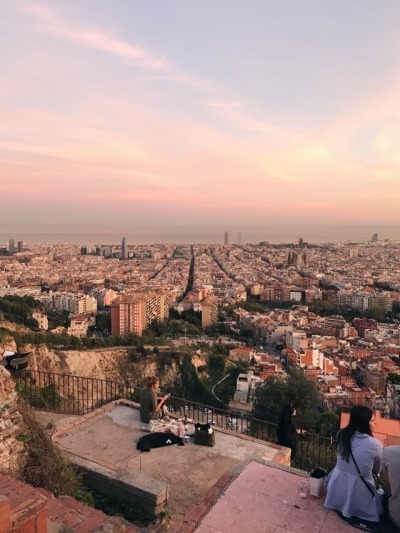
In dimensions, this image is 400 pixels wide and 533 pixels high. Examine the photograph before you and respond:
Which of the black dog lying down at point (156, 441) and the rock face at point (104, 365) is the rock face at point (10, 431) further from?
the rock face at point (104, 365)

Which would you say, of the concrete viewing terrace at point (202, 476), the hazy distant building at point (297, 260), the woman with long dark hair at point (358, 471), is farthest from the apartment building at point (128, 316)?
the hazy distant building at point (297, 260)

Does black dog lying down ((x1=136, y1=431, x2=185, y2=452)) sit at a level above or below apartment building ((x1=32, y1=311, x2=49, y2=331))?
above

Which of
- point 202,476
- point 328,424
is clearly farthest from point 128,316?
point 202,476

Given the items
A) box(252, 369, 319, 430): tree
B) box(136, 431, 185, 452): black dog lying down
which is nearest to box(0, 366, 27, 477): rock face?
box(136, 431, 185, 452): black dog lying down

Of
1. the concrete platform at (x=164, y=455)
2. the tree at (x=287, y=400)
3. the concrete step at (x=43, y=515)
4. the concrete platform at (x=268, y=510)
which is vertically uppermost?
the concrete step at (x=43, y=515)

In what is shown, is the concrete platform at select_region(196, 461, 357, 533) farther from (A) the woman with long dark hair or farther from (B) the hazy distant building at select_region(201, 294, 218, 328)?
(B) the hazy distant building at select_region(201, 294, 218, 328)

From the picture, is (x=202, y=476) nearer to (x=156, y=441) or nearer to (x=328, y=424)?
(x=156, y=441)

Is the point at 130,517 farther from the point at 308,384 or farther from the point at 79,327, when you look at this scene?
the point at 79,327
